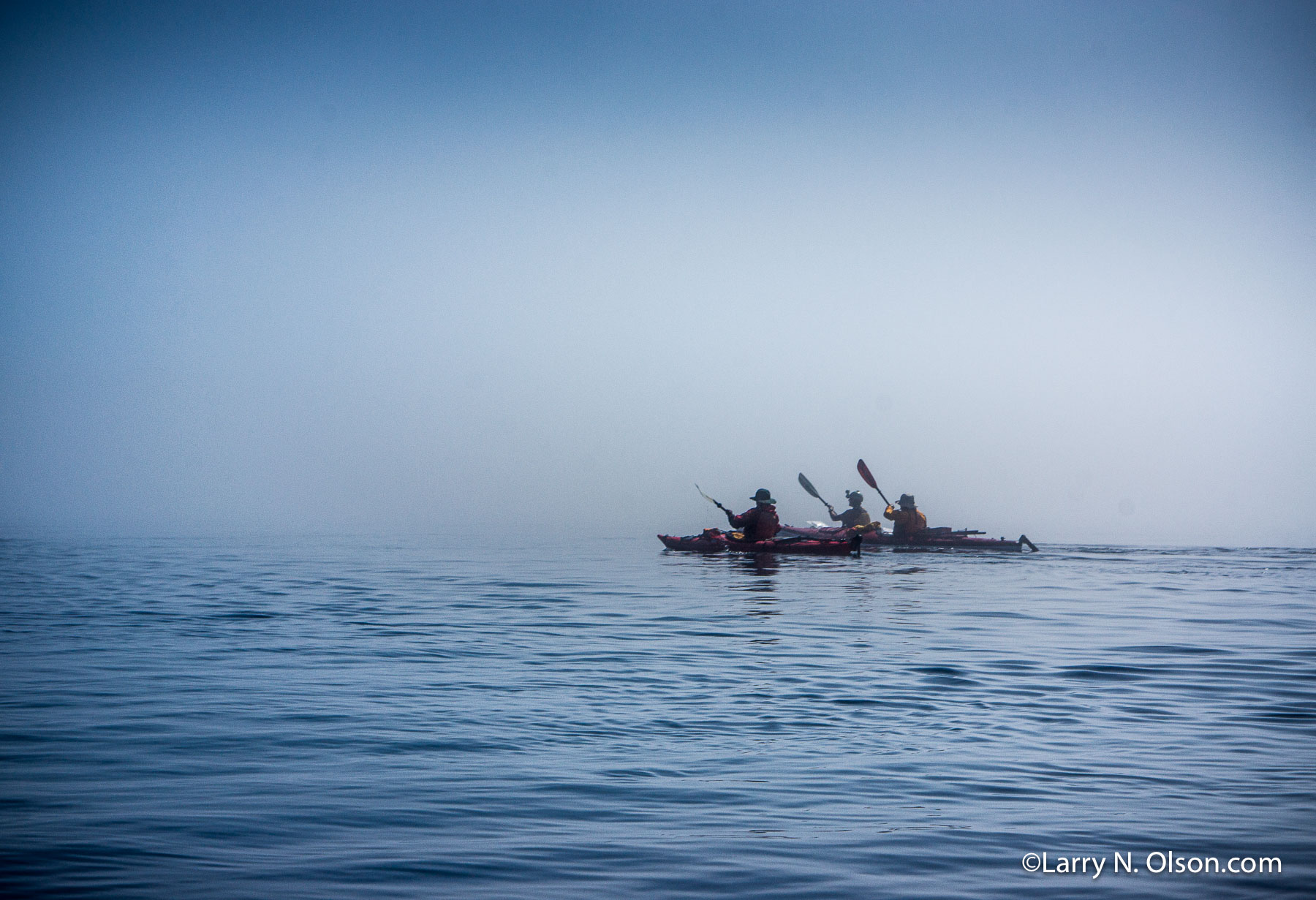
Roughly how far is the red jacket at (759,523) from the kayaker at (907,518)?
4159 mm

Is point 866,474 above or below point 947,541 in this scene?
above

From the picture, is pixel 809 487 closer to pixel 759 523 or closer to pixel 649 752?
pixel 759 523

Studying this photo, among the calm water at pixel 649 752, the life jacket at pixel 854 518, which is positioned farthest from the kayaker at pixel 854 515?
the calm water at pixel 649 752

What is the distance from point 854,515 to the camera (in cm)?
3086

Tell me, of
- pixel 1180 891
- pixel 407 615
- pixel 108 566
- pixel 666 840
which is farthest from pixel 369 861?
pixel 108 566

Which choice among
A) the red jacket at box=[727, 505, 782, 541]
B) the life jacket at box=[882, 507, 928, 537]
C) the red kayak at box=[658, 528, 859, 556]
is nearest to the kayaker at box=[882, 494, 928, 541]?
the life jacket at box=[882, 507, 928, 537]

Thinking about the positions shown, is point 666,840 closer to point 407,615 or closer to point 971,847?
point 971,847

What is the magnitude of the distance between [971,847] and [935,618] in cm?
1020

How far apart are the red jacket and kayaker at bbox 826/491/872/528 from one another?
3.82m

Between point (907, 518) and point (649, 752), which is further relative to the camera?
point (907, 518)

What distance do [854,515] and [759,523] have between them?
4.82 m

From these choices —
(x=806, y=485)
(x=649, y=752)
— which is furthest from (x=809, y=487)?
(x=649, y=752)

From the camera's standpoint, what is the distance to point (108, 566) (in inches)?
1020

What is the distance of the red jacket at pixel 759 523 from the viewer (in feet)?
88.3
